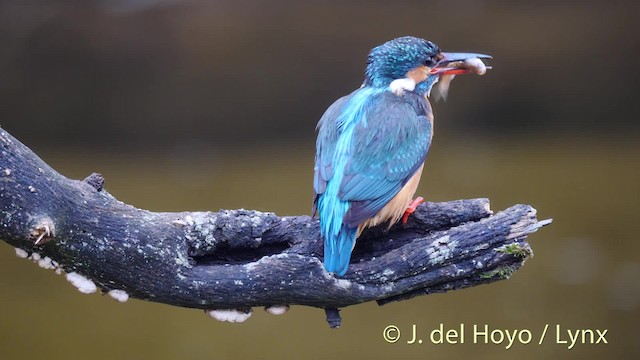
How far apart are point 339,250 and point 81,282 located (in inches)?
26.4

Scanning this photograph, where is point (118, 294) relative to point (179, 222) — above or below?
below

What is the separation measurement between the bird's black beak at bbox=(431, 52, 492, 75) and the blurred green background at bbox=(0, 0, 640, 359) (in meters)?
2.46

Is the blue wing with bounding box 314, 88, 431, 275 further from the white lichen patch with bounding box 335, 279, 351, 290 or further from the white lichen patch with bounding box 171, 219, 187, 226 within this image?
the white lichen patch with bounding box 171, 219, 187, 226

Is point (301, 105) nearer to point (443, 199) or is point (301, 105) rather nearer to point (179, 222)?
point (443, 199)

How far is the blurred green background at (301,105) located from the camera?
5887 mm

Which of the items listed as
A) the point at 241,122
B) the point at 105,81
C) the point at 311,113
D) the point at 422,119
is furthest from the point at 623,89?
the point at 422,119

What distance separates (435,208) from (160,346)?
261cm

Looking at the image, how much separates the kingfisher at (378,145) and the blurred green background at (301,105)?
2479mm

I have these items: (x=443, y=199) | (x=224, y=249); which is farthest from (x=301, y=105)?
(x=224, y=249)

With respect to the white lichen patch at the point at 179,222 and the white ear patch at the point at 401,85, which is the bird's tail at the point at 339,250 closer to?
the white lichen patch at the point at 179,222

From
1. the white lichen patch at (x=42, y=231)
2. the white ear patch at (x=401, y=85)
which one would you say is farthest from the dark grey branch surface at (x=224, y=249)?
the white ear patch at (x=401, y=85)

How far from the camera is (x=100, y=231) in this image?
2590 millimetres

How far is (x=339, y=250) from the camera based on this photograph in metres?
2.74

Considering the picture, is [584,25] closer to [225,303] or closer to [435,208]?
[435,208]
